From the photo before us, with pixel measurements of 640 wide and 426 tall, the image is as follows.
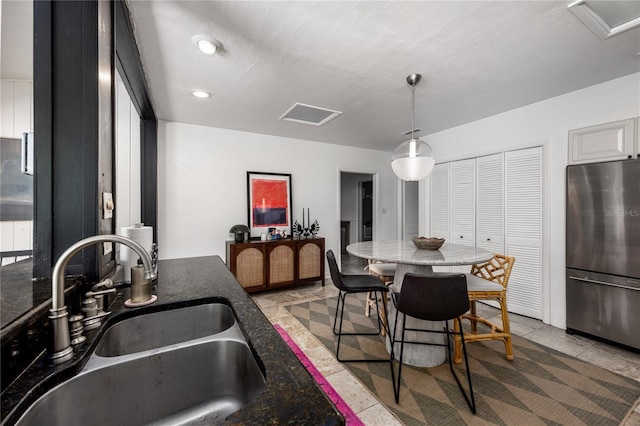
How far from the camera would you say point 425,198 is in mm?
4191

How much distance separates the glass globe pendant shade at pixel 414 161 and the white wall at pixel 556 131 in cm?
142

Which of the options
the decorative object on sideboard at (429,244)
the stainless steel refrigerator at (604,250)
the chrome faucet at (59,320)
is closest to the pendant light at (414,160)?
the decorative object on sideboard at (429,244)

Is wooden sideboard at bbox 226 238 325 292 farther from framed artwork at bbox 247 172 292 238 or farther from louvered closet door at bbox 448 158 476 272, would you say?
louvered closet door at bbox 448 158 476 272

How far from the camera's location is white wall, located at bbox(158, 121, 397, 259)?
3.45 m

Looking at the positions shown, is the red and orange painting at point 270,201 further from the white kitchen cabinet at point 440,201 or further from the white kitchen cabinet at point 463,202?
the white kitchen cabinet at point 463,202

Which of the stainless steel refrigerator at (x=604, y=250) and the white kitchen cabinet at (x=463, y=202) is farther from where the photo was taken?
the white kitchen cabinet at (x=463, y=202)

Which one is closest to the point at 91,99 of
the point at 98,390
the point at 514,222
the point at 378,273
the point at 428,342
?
the point at 98,390

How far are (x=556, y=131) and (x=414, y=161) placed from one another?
5.58 ft

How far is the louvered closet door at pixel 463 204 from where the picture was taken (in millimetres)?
3521

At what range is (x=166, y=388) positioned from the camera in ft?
2.60

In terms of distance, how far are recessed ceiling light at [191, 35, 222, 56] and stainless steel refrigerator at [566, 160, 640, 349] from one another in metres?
3.36

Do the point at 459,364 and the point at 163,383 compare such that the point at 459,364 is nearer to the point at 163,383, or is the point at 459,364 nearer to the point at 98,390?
the point at 163,383

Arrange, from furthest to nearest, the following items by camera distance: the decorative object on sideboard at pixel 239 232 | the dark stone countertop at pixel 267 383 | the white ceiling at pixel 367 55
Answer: the decorative object on sideboard at pixel 239 232 → the white ceiling at pixel 367 55 → the dark stone countertop at pixel 267 383

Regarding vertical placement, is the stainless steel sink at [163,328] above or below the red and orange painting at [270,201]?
below
